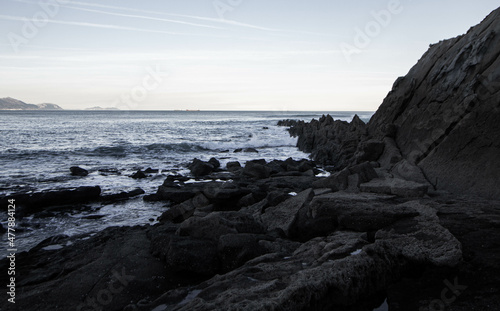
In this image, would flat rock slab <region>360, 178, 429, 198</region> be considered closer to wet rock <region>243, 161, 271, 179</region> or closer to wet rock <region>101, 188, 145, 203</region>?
wet rock <region>243, 161, 271, 179</region>

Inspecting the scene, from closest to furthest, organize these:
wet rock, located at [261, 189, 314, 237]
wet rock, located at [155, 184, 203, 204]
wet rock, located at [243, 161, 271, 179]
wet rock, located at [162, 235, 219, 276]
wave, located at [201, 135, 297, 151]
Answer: wet rock, located at [162, 235, 219, 276], wet rock, located at [261, 189, 314, 237], wet rock, located at [155, 184, 203, 204], wet rock, located at [243, 161, 271, 179], wave, located at [201, 135, 297, 151]

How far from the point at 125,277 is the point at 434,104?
11157mm

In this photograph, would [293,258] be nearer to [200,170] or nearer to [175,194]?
[175,194]

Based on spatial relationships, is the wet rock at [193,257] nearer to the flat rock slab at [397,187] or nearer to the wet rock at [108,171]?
the flat rock slab at [397,187]

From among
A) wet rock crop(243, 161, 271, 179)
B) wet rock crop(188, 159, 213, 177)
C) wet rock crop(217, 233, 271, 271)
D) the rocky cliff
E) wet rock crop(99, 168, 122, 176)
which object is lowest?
wet rock crop(99, 168, 122, 176)

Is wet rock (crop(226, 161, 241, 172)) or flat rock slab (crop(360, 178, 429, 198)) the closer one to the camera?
flat rock slab (crop(360, 178, 429, 198))

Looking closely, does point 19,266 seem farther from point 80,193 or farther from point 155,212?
point 80,193

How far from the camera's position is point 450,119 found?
10547 millimetres

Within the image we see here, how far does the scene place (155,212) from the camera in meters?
12.6

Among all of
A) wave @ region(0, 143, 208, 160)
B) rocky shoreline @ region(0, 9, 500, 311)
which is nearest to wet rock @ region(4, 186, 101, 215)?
rocky shoreline @ region(0, 9, 500, 311)

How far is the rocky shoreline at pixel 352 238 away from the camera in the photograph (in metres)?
4.29

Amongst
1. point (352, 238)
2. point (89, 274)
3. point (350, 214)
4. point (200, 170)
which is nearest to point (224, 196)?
point (89, 274)

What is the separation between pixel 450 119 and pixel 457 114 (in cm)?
25

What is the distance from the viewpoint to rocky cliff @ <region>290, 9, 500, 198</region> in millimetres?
8859
